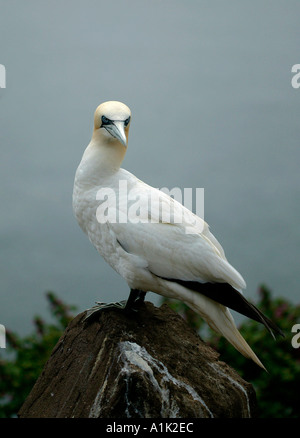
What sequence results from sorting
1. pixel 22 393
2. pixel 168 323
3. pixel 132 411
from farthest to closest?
pixel 22 393 < pixel 168 323 < pixel 132 411

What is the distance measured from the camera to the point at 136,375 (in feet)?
9.45

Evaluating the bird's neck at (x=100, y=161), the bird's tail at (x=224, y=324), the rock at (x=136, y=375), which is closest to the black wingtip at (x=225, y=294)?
the bird's tail at (x=224, y=324)

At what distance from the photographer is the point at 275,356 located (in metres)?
4.61

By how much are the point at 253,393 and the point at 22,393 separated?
6.96ft

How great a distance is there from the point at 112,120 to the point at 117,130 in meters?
0.07

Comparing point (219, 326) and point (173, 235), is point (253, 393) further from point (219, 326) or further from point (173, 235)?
point (173, 235)

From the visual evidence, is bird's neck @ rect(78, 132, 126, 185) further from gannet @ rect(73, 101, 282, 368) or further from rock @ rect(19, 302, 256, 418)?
rock @ rect(19, 302, 256, 418)

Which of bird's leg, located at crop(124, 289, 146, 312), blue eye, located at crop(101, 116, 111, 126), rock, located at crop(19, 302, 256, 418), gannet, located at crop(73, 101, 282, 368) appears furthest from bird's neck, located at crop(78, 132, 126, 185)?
rock, located at crop(19, 302, 256, 418)

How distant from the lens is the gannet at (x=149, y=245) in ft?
9.75

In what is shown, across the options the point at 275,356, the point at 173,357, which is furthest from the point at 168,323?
the point at 275,356

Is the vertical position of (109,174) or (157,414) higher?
(109,174)

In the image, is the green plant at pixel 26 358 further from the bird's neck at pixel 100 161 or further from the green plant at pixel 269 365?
the bird's neck at pixel 100 161

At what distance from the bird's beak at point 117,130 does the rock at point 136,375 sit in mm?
978
